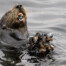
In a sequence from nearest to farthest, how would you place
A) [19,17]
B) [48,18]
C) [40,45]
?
[40,45], [19,17], [48,18]

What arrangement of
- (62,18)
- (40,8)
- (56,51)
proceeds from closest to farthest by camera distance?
(56,51) → (62,18) → (40,8)

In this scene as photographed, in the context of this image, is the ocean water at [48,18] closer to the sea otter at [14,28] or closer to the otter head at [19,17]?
the sea otter at [14,28]

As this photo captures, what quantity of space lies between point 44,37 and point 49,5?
17.0ft

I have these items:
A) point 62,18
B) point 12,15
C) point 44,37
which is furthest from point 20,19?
point 62,18

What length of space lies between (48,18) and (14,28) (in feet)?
10.7

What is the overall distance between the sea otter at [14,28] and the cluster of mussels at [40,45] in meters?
0.45

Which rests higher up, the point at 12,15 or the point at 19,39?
the point at 12,15

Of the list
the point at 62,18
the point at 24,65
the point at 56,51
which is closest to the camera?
the point at 24,65

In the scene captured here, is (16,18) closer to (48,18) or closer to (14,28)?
(14,28)

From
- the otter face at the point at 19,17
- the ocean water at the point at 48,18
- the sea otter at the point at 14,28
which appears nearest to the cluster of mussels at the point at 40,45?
the ocean water at the point at 48,18

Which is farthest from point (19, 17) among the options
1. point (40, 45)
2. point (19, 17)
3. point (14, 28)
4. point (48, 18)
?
point (48, 18)

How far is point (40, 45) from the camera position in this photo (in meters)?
6.82

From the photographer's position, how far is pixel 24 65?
6.55 meters

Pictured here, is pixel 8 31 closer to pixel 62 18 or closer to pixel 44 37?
pixel 44 37
